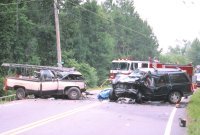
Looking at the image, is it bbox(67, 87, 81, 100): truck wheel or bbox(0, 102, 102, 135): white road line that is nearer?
bbox(0, 102, 102, 135): white road line

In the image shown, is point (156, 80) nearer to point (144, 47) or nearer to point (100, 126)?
point (100, 126)

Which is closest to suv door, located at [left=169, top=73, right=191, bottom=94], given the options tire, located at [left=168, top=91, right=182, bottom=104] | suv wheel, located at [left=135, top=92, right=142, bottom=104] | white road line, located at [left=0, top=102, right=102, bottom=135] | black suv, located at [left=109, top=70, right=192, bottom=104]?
black suv, located at [left=109, top=70, right=192, bottom=104]

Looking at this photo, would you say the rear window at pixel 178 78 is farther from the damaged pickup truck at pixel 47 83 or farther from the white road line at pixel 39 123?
the white road line at pixel 39 123

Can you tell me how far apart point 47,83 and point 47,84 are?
6cm

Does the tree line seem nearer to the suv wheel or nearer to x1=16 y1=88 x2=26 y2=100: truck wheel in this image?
x1=16 y1=88 x2=26 y2=100: truck wheel

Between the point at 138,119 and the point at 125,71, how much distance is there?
2872 cm

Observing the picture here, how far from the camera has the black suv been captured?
26.6 meters

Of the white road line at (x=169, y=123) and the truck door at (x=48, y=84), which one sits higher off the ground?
the truck door at (x=48, y=84)

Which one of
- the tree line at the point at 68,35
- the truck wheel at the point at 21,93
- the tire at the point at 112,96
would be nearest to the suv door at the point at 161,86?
the tire at the point at 112,96

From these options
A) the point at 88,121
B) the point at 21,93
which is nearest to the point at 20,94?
the point at 21,93

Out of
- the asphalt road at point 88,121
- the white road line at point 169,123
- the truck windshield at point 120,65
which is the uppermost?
the truck windshield at point 120,65

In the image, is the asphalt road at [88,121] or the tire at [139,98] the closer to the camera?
the asphalt road at [88,121]

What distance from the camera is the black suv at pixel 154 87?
2661cm

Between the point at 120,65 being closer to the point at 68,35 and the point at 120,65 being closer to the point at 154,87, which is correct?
the point at 68,35
